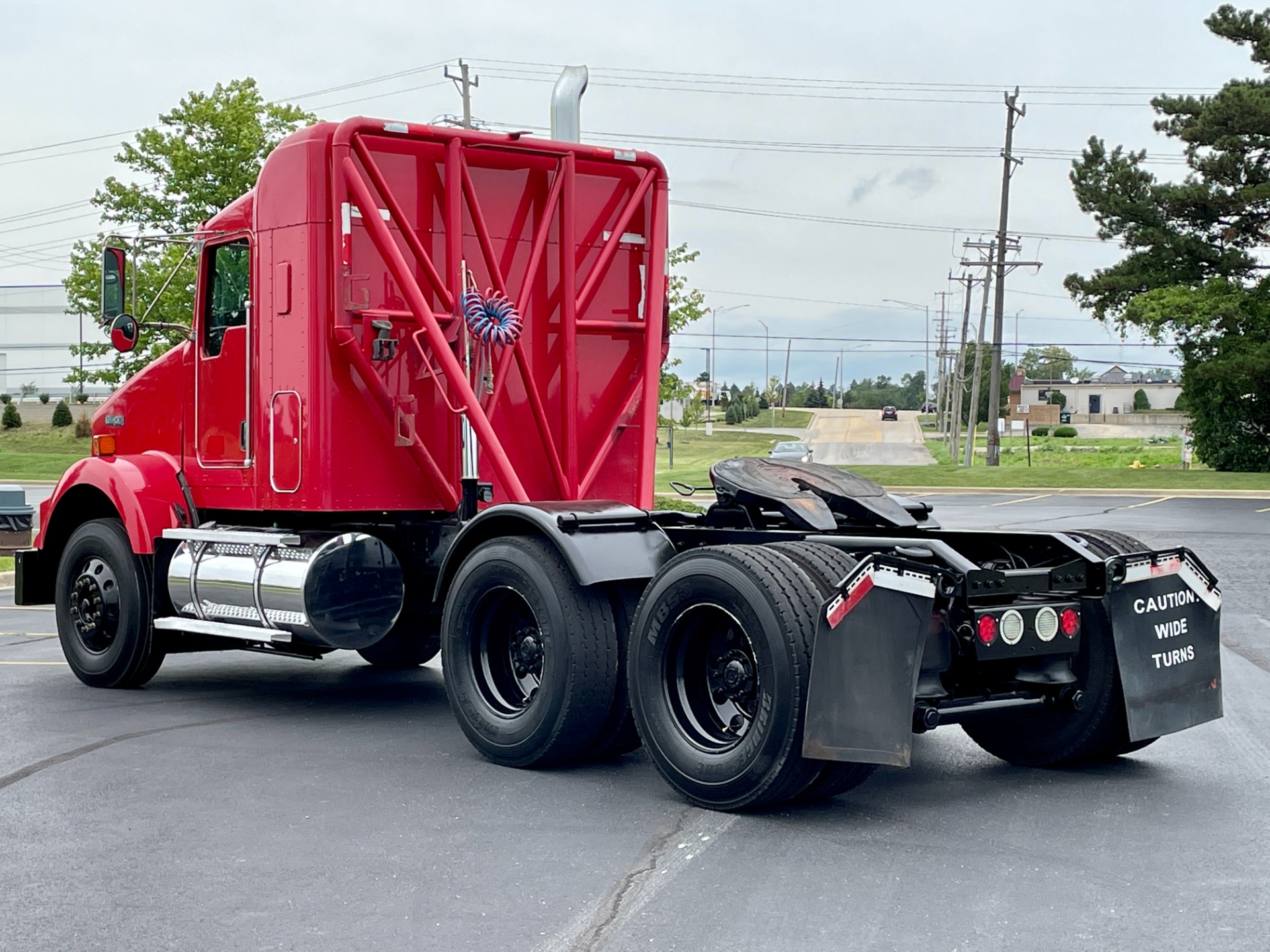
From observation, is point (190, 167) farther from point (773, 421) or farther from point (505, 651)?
point (773, 421)

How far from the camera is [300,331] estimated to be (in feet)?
27.2

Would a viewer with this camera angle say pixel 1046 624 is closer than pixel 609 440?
Yes

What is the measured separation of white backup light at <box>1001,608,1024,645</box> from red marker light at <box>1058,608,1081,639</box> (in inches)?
9.4

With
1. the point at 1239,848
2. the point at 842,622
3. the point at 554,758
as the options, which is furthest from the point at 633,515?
the point at 1239,848

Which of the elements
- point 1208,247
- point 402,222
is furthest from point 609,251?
point 1208,247

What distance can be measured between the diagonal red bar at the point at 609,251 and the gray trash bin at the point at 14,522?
38.0 feet

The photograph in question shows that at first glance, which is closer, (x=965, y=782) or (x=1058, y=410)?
(x=965, y=782)

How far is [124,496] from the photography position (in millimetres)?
9422

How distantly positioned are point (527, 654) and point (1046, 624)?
8.12 ft

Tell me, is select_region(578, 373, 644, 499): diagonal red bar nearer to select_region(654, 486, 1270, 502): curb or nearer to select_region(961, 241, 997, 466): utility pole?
select_region(654, 486, 1270, 502): curb

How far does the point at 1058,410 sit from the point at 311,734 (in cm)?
13197

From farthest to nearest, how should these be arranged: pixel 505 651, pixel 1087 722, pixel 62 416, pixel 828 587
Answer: pixel 62 416, pixel 505 651, pixel 1087 722, pixel 828 587

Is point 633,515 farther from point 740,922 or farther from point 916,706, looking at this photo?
point 740,922

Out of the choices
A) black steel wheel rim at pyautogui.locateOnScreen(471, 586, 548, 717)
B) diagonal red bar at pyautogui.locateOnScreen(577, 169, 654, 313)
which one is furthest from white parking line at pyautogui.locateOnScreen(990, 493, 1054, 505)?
black steel wheel rim at pyautogui.locateOnScreen(471, 586, 548, 717)
